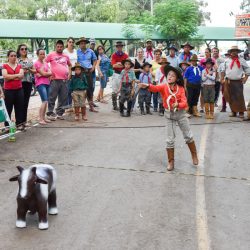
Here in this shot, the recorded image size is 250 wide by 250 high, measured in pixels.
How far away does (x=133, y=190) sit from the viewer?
5898 mm

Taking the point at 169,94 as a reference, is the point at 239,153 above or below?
below

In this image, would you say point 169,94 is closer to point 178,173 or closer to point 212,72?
point 178,173

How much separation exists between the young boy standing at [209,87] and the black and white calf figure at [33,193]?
749 cm

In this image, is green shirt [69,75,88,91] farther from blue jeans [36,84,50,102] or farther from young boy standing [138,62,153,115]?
young boy standing [138,62,153,115]

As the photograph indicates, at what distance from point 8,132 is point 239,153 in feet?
15.3

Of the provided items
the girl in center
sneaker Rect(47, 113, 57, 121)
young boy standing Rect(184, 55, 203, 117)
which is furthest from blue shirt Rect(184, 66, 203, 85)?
the girl in center

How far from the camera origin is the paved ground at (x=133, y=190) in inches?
174

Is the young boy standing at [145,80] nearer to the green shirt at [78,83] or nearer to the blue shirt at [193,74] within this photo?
the blue shirt at [193,74]

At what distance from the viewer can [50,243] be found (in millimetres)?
4289

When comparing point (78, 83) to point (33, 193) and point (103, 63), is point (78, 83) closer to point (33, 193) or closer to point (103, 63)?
point (103, 63)

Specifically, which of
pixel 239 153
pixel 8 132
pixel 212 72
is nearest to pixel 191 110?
pixel 212 72

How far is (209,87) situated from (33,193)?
794cm

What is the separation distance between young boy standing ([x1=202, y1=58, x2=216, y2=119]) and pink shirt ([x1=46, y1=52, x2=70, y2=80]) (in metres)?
3.71

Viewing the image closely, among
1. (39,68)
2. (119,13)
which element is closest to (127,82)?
A: (39,68)
